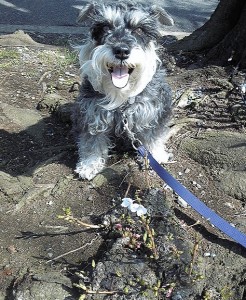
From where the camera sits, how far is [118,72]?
11.5ft

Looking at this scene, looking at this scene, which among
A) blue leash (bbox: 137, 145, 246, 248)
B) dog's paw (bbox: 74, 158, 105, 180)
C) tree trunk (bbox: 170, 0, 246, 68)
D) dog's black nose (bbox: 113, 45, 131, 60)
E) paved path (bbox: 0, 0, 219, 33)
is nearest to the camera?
blue leash (bbox: 137, 145, 246, 248)

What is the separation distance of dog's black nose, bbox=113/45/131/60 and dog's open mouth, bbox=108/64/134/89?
0.15m

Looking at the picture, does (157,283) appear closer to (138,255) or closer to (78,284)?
(138,255)

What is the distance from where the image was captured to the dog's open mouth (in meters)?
3.48

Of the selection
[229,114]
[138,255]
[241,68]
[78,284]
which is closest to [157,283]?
[138,255]

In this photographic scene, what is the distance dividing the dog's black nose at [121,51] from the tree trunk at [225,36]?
6.88 feet

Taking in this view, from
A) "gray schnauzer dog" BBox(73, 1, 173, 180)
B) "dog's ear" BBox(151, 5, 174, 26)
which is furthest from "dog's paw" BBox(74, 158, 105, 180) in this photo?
"dog's ear" BBox(151, 5, 174, 26)

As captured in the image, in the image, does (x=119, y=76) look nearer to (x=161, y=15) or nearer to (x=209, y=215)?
(x=161, y=15)

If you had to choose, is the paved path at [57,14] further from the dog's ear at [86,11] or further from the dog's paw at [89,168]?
the dog's paw at [89,168]

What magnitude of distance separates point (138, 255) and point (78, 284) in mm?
397

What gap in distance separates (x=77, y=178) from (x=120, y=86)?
84cm

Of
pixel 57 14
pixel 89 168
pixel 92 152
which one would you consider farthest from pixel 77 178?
pixel 57 14

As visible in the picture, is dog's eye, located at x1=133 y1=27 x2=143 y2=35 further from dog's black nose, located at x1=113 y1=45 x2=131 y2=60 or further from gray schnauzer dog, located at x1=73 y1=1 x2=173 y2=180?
dog's black nose, located at x1=113 y1=45 x2=131 y2=60

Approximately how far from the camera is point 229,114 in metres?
4.44
